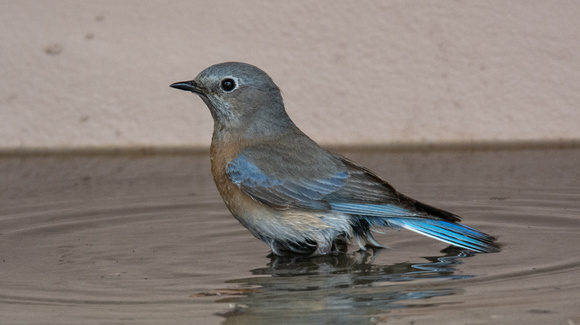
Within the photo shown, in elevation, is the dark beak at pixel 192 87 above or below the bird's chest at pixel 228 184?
above

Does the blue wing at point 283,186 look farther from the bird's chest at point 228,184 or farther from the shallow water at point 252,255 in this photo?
the shallow water at point 252,255

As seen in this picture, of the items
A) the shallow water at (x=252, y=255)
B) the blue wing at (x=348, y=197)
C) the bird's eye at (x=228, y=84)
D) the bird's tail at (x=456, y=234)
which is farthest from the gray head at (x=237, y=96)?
the bird's tail at (x=456, y=234)

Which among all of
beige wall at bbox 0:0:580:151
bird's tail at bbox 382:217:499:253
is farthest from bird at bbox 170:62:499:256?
beige wall at bbox 0:0:580:151

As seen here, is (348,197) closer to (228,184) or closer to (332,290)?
(228,184)

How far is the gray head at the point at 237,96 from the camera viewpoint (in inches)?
203

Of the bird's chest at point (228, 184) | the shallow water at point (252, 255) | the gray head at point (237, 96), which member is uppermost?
the gray head at point (237, 96)

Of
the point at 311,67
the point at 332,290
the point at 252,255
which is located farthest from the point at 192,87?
the point at 311,67

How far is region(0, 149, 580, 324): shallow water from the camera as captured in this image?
3.71 meters

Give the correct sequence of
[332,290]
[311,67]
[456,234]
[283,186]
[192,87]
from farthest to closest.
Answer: [311,67] → [192,87] → [283,186] → [456,234] → [332,290]

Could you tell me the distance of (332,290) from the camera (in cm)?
408

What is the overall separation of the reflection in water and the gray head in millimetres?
766

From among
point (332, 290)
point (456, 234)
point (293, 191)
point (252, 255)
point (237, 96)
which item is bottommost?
point (252, 255)

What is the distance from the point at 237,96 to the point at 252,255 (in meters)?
0.88

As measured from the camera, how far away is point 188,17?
8.56 metres
